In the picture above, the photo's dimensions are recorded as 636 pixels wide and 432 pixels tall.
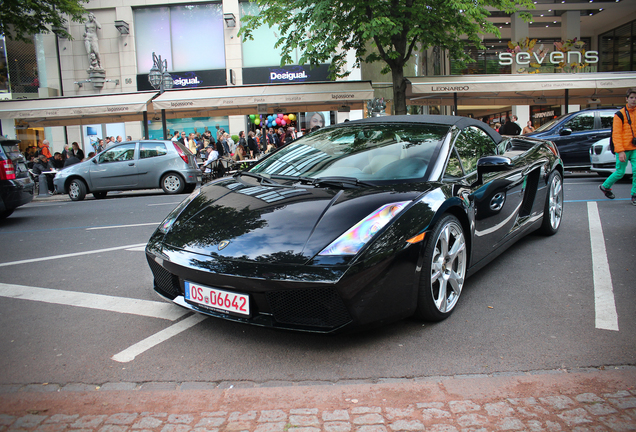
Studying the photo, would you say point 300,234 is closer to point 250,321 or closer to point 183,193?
point 250,321

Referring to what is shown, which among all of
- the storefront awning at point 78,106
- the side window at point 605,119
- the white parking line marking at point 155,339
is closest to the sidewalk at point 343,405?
the white parking line marking at point 155,339

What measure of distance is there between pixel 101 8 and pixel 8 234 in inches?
879

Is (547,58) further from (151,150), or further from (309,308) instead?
(309,308)

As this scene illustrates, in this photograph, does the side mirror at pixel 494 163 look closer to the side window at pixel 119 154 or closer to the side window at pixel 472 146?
the side window at pixel 472 146

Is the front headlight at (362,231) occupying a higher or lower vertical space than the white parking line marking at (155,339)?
higher

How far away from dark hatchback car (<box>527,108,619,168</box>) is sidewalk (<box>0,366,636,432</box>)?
11.4 meters

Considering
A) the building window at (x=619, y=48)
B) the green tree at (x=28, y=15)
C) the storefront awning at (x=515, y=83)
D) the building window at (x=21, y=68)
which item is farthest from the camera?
the building window at (x=619, y=48)

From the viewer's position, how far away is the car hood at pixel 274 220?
273 cm

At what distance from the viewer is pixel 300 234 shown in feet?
9.12

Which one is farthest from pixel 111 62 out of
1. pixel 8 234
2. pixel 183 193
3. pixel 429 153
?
pixel 429 153

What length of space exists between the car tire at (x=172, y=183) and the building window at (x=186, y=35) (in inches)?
520

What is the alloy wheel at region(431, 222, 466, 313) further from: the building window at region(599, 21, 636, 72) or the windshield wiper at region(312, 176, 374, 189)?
the building window at region(599, 21, 636, 72)

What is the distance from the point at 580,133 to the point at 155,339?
1258 cm

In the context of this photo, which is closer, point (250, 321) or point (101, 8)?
point (250, 321)
